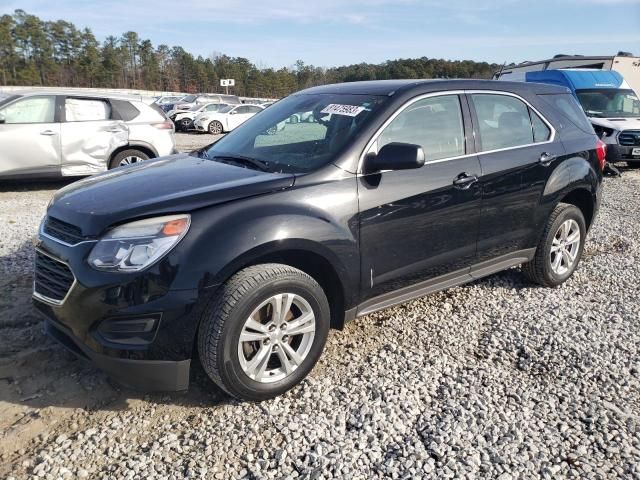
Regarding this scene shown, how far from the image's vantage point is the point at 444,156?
3.62m

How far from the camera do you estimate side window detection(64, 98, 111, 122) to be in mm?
8562

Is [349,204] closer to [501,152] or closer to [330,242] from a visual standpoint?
[330,242]

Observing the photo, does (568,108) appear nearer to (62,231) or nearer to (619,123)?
(62,231)

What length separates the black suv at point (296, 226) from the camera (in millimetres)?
2588

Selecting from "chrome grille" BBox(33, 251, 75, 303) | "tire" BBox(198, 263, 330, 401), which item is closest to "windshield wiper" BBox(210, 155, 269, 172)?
"tire" BBox(198, 263, 330, 401)

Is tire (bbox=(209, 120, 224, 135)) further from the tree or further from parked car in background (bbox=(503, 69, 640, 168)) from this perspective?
the tree

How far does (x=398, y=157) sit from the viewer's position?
3.08 meters

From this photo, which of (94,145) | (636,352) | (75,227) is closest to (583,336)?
(636,352)

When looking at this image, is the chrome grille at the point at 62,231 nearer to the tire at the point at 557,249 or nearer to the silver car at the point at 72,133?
the tire at the point at 557,249

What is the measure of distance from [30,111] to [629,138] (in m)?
12.6

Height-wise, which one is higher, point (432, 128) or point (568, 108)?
point (568, 108)

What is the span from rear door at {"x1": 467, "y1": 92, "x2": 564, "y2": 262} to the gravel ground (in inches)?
26.2

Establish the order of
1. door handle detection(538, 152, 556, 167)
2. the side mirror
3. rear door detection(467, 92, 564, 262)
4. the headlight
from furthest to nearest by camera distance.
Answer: door handle detection(538, 152, 556, 167)
rear door detection(467, 92, 564, 262)
the side mirror
the headlight

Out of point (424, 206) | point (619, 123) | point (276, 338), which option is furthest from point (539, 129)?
point (619, 123)
